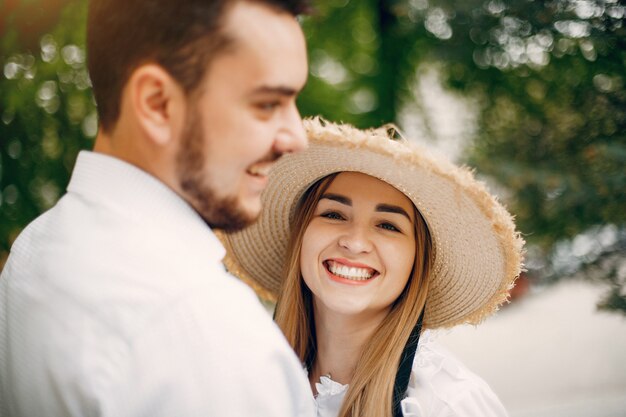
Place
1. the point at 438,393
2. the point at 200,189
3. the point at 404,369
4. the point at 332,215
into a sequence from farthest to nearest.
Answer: the point at 332,215, the point at 404,369, the point at 438,393, the point at 200,189

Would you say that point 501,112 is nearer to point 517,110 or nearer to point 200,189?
point 517,110

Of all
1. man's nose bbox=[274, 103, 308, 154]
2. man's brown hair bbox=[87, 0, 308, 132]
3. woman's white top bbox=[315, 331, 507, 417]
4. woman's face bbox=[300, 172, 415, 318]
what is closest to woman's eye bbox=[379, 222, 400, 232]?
woman's face bbox=[300, 172, 415, 318]

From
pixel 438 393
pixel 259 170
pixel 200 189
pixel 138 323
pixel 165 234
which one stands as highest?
pixel 438 393

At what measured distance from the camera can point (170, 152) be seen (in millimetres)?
1188

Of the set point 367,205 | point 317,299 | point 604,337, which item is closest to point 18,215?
point 317,299

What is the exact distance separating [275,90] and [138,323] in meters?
0.49

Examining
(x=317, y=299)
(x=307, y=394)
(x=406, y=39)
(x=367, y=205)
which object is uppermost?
(x=406, y=39)

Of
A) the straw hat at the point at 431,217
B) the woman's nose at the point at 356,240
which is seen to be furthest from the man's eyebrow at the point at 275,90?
the woman's nose at the point at 356,240

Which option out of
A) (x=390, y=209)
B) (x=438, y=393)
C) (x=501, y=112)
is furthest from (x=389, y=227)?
Answer: (x=501, y=112)

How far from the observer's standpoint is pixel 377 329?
2293mm

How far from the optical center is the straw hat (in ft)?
6.33

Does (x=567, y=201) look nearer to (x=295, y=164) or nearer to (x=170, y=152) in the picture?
(x=295, y=164)

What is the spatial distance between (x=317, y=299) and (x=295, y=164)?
0.55 m

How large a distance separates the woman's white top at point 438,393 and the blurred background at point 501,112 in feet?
5.05
